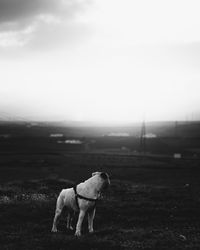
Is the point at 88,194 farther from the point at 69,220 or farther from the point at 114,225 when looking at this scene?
the point at 114,225

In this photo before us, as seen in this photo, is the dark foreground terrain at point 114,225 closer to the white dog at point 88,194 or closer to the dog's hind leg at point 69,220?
the dog's hind leg at point 69,220

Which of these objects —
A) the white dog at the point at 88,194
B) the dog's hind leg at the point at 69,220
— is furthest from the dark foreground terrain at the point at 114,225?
the white dog at the point at 88,194

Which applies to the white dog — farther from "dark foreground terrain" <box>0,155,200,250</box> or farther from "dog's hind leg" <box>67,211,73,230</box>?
"dog's hind leg" <box>67,211,73,230</box>

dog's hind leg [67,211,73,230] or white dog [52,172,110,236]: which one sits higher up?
white dog [52,172,110,236]

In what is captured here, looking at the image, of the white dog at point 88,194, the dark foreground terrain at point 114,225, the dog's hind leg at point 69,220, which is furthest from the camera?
the dog's hind leg at point 69,220

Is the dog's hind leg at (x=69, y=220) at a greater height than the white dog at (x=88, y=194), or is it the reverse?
the white dog at (x=88, y=194)

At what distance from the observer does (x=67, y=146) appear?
104000 mm

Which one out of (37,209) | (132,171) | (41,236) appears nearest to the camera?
(41,236)

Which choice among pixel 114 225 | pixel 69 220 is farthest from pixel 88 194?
pixel 114 225

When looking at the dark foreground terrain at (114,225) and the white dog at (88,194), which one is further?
the white dog at (88,194)

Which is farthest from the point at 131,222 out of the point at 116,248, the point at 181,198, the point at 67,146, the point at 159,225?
the point at 67,146

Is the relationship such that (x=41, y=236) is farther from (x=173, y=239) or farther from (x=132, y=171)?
(x=132, y=171)

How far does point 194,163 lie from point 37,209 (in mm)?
58168

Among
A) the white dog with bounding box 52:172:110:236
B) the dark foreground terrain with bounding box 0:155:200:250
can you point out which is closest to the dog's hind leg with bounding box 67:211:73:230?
the dark foreground terrain with bounding box 0:155:200:250
